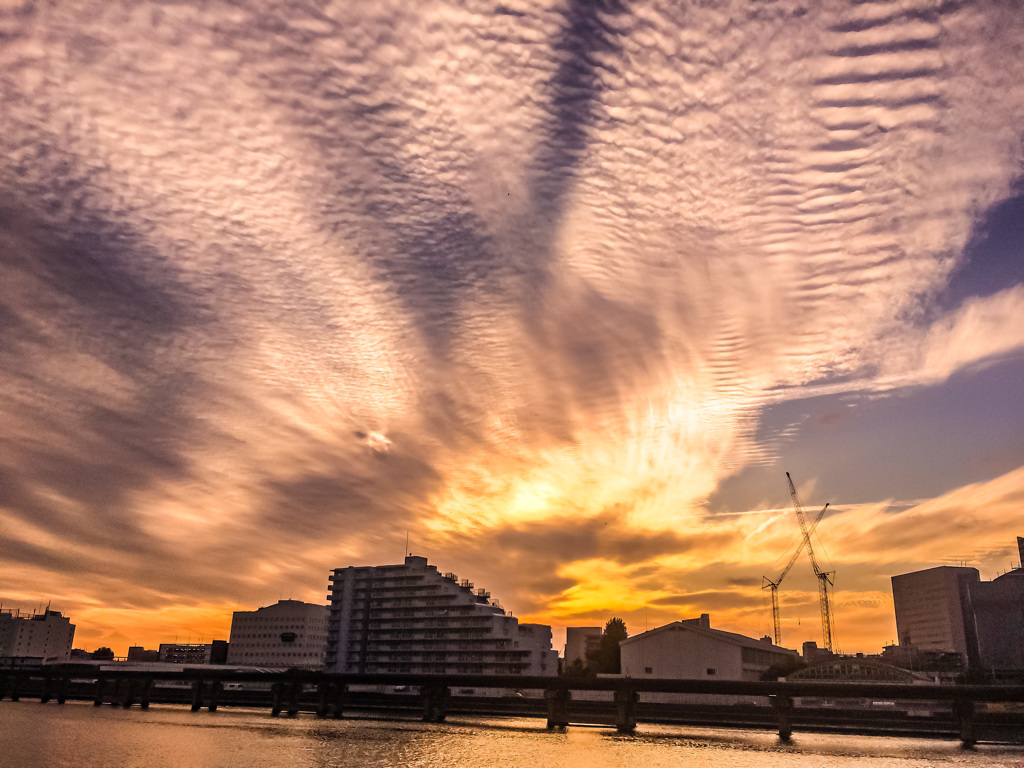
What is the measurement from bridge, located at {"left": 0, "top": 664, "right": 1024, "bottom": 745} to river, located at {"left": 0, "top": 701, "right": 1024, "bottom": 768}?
5.17m

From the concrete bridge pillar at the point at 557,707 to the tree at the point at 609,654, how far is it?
3820 cm

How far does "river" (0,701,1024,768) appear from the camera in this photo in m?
72.5

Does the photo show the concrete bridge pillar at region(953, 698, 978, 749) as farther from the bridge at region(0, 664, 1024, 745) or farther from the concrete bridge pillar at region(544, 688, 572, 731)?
the concrete bridge pillar at region(544, 688, 572, 731)

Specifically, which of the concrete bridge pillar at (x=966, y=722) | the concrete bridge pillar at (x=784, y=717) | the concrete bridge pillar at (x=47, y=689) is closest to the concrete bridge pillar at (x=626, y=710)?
the concrete bridge pillar at (x=784, y=717)

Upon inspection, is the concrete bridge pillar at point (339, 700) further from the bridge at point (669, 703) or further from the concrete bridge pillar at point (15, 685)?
the concrete bridge pillar at point (15, 685)

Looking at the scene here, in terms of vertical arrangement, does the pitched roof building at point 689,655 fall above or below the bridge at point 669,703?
above

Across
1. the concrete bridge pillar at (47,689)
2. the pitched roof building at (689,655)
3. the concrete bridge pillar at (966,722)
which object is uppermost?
the pitched roof building at (689,655)

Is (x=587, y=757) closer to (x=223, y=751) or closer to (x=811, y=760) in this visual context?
(x=811, y=760)

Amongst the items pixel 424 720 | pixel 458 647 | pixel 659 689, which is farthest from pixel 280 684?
pixel 659 689

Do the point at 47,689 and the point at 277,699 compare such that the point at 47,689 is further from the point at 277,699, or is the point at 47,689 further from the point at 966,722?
the point at 966,722

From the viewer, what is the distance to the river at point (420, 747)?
72500 millimetres

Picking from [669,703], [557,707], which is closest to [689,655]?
[669,703]

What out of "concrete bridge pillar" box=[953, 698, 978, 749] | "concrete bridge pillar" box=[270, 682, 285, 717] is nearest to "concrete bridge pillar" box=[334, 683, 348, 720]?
"concrete bridge pillar" box=[270, 682, 285, 717]

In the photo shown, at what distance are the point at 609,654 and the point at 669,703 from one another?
1635 inches
